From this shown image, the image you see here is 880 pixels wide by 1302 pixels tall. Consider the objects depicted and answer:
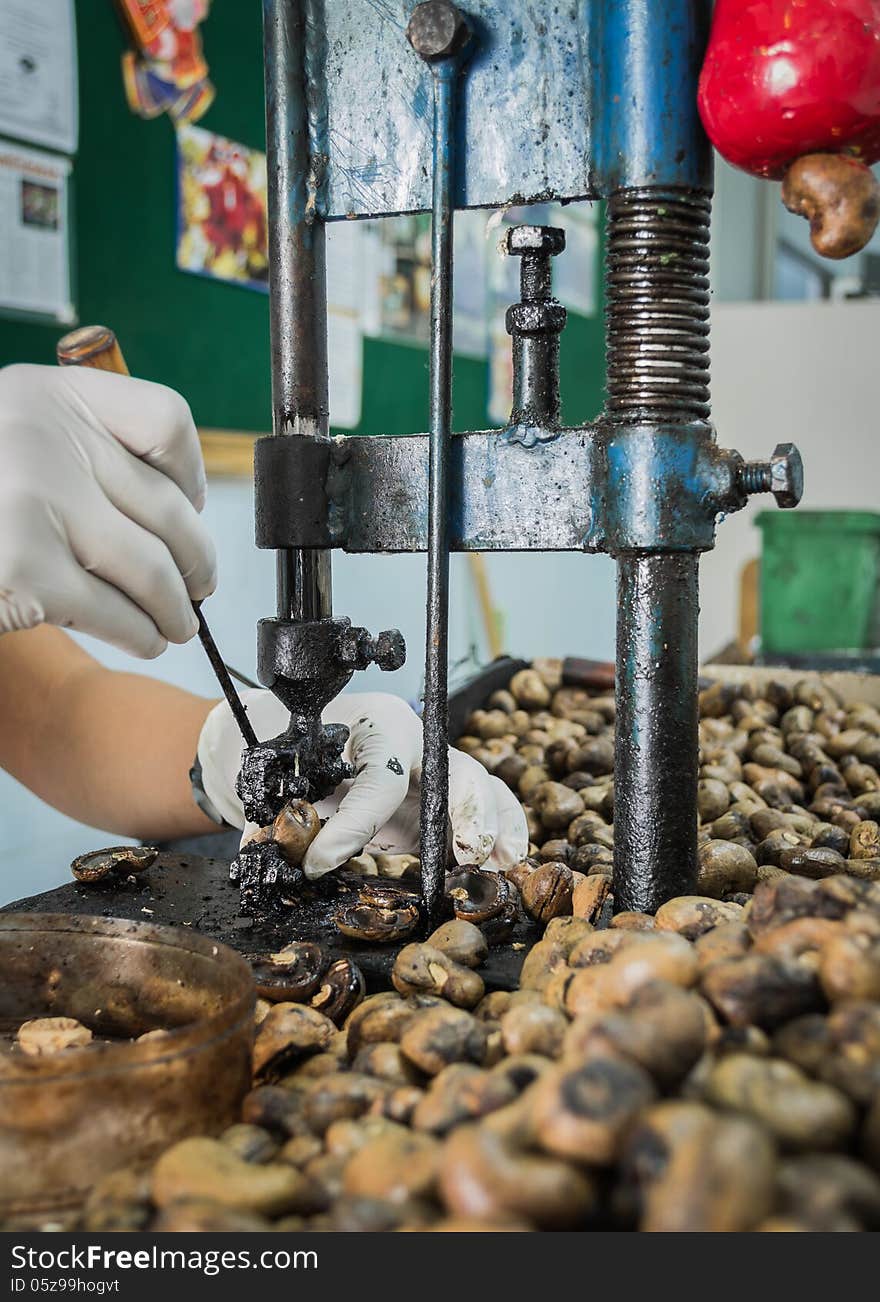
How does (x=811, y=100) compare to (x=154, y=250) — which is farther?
(x=154, y=250)

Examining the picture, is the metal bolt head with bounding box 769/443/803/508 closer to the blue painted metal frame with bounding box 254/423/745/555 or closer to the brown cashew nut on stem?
the blue painted metal frame with bounding box 254/423/745/555

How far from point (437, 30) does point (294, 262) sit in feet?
0.76

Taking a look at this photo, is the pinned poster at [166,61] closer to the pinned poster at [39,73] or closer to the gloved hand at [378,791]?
the pinned poster at [39,73]

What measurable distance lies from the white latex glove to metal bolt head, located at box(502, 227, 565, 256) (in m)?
0.34

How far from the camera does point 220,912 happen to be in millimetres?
1079

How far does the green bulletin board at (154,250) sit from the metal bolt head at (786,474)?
1.92m

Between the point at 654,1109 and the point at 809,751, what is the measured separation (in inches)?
49.9

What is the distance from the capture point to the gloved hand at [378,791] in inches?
47.6

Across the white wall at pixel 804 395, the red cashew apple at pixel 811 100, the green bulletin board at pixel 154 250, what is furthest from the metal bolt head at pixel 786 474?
the white wall at pixel 804 395

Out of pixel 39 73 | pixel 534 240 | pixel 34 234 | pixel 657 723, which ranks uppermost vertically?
pixel 39 73

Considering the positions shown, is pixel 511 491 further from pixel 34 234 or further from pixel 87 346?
pixel 34 234

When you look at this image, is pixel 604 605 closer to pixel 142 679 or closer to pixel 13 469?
pixel 142 679

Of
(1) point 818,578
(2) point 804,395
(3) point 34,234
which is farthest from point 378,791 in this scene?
(2) point 804,395

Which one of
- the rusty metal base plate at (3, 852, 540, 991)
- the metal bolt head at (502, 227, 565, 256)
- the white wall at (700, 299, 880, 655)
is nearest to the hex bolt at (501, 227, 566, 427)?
the metal bolt head at (502, 227, 565, 256)
